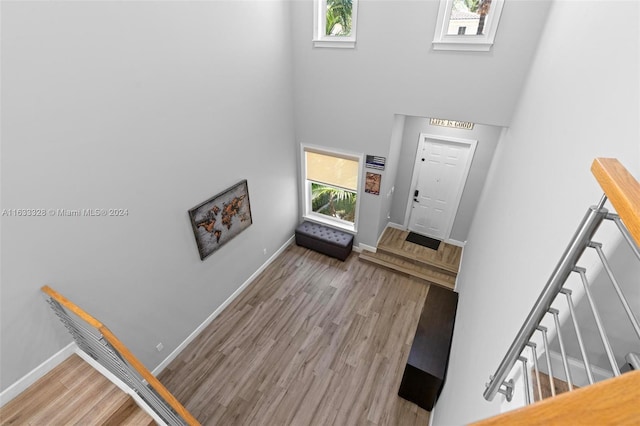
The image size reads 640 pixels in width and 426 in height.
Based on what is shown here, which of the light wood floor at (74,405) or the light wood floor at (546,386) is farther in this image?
the light wood floor at (74,405)

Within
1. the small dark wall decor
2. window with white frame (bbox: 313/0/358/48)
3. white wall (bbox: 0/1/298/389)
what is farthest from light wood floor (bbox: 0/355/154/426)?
window with white frame (bbox: 313/0/358/48)

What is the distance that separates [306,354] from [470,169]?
4183 millimetres

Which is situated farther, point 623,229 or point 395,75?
point 395,75

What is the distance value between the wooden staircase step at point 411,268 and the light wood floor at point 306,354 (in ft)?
0.58

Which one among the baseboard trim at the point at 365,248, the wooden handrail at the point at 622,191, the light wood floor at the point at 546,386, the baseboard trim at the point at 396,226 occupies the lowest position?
the baseboard trim at the point at 365,248

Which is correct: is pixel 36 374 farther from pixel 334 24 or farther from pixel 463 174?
pixel 463 174

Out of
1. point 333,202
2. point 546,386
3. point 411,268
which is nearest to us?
point 546,386

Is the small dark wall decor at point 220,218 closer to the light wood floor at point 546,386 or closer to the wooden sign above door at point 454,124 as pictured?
the light wood floor at point 546,386

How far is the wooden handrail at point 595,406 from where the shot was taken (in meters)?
0.38

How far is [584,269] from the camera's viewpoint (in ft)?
2.65

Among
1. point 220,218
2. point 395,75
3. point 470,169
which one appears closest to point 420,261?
point 470,169

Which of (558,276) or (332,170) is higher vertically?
(558,276)

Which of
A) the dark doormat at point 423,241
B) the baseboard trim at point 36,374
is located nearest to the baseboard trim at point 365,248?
the dark doormat at point 423,241

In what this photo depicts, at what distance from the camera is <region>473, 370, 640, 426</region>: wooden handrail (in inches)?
14.9
